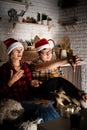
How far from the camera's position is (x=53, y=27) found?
15.7 ft

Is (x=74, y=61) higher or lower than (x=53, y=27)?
lower

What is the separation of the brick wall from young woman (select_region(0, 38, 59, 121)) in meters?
1.08

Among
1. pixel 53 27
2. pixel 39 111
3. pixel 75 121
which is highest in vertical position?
pixel 53 27

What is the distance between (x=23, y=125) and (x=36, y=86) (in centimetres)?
Answer: 119

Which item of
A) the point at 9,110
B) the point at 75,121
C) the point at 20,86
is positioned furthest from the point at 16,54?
the point at 75,121

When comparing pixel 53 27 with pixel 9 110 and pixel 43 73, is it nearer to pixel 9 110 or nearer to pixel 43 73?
pixel 43 73

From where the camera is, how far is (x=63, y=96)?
2.96 meters

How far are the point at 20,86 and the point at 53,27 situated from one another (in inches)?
86.7

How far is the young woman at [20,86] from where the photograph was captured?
8.69ft

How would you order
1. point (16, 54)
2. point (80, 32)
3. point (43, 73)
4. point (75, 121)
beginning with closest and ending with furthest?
1. point (75, 121)
2. point (16, 54)
3. point (43, 73)
4. point (80, 32)

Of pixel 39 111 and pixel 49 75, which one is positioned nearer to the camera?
pixel 39 111

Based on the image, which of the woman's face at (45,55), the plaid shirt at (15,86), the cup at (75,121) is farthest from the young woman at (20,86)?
Result: the cup at (75,121)

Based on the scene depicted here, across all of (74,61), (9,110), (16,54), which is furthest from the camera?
(16,54)

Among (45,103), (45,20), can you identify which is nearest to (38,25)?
(45,20)
